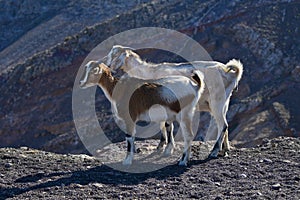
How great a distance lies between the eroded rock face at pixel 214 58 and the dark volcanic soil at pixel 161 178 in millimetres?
13418

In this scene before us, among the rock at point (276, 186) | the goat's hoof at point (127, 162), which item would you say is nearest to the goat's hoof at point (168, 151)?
the goat's hoof at point (127, 162)

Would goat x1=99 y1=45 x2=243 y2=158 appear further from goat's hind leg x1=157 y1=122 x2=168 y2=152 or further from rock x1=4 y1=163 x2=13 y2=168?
rock x1=4 y1=163 x2=13 y2=168

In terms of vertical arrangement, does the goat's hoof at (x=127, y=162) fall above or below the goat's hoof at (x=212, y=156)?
above

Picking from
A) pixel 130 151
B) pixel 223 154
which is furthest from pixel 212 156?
pixel 130 151

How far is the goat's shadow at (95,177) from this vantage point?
35.6 ft

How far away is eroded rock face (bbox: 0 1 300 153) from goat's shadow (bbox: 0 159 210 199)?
1406 centimetres

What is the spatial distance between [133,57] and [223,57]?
20.6 m

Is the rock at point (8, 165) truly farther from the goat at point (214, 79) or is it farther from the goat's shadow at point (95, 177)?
the goat at point (214, 79)

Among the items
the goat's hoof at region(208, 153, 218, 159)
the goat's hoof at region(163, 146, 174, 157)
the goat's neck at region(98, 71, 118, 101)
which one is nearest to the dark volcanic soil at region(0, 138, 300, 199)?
the goat's hoof at region(208, 153, 218, 159)

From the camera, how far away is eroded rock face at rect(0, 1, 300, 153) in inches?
1130

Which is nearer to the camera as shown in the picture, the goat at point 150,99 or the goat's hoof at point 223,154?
the goat at point 150,99

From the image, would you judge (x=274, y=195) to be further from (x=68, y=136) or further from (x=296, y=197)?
(x=68, y=136)

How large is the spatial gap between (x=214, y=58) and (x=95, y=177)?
79.6 ft

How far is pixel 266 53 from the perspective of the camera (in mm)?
33594
